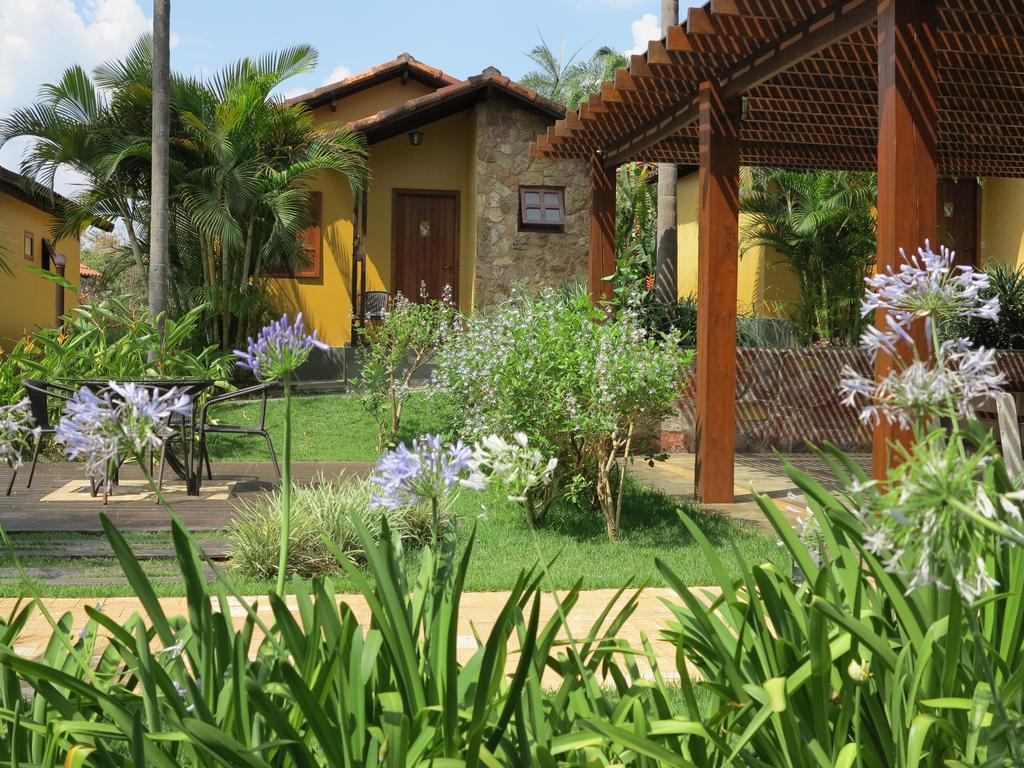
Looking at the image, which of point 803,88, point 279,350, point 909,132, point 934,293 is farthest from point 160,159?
point 934,293

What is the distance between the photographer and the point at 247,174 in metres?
13.9

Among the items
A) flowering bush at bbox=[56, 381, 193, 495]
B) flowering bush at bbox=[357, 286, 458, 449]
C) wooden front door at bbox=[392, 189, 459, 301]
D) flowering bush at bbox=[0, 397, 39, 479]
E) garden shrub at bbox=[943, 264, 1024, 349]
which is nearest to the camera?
flowering bush at bbox=[56, 381, 193, 495]

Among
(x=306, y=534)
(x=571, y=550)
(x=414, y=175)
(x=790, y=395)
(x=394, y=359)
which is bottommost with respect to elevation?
(x=571, y=550)

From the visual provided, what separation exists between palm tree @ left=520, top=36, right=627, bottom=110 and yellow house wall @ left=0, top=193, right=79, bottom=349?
21.4 m

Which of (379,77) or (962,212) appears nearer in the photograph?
(962,212)

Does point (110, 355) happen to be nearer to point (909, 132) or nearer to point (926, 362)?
point (909, 132)

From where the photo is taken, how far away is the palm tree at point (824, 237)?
46.9 ft

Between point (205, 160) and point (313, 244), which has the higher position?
point (205, 160)

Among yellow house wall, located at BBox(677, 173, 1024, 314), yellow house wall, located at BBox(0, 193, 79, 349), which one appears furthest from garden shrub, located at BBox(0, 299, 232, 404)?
yellow house wall, located at BBox(677, 173, 1024, 314)

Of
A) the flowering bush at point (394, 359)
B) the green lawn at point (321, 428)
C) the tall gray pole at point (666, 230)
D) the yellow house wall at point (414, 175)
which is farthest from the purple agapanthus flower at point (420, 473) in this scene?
the yellow house wall at point (414, 175)

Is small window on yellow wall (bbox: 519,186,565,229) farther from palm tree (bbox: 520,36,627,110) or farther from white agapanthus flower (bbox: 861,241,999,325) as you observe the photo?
palm tree (bbox: 520,36,627,110)

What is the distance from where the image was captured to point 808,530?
2.50m

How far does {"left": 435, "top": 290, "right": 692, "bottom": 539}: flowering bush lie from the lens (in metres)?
6.14

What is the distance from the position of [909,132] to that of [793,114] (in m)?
4.44
